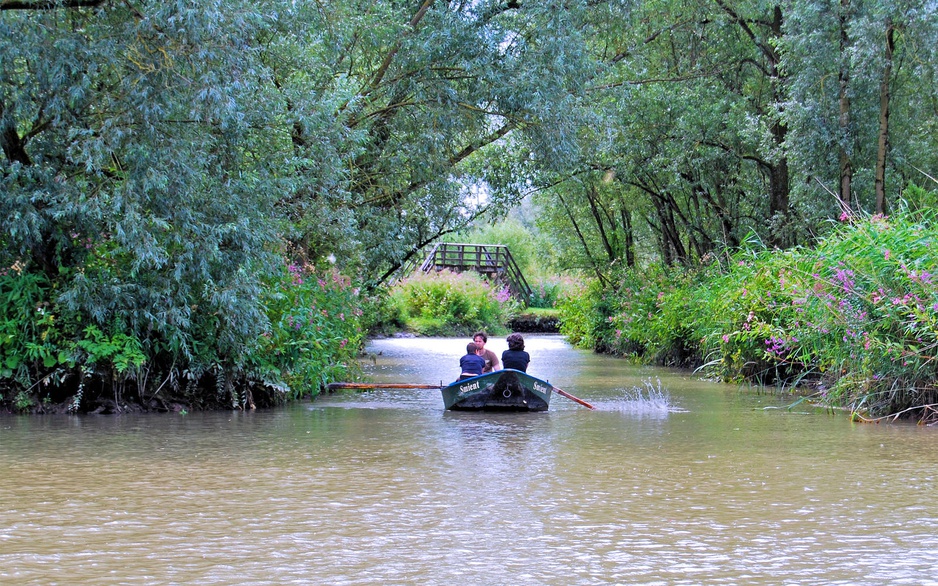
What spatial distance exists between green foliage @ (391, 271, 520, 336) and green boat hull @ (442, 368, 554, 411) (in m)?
25.2

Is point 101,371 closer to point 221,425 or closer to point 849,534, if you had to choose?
point 221,425

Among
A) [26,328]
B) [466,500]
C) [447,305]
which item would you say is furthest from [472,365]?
[447,305]

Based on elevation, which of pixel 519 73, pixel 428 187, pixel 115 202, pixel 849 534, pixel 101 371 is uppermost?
pixel 519 73

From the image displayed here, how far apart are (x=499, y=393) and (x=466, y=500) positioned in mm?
6307

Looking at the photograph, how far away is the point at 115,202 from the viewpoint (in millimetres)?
11672

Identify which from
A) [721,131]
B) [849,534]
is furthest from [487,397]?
[721,131]

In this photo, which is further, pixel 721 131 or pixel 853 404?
pixel 721 131

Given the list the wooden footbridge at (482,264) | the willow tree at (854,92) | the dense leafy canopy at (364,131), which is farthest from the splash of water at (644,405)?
the wooden footbridge at (482,264)

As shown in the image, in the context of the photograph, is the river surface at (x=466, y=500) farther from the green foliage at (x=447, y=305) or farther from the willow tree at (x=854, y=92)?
the green foliage at (x=447, y=305)

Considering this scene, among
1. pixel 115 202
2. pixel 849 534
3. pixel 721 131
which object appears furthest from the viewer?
pixel 721 131

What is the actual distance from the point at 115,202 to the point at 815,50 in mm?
12358

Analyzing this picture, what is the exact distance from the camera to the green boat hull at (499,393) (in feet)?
45.2

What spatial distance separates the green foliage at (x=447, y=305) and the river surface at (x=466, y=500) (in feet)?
87.0

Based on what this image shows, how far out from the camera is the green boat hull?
543 inches
